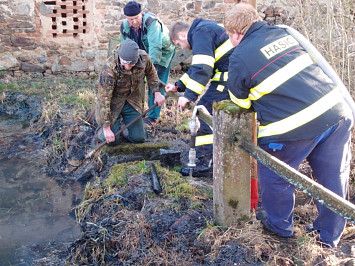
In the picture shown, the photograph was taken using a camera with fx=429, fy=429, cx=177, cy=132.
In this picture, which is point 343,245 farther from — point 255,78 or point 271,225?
point 255,78

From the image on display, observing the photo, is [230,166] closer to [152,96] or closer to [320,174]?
[320,174]

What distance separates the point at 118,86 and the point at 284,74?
2.95 m

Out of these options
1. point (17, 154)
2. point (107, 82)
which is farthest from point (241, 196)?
point (17, 154)

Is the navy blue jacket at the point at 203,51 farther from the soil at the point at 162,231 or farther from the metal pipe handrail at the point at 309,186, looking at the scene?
the metal pipe handrail at the point at 309,186

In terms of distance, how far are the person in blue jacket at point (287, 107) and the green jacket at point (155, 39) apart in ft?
10.9

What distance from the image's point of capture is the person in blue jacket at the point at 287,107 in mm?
3100

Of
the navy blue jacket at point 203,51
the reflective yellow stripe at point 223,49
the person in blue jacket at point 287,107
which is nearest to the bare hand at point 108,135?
the navy blue jacket at point 203,51

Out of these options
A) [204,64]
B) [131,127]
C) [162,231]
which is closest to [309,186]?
[162,231]

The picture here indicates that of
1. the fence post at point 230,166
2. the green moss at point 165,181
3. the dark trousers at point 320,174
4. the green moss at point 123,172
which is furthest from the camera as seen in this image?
the green moss at point 123,172

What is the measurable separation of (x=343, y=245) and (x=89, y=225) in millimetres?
2381

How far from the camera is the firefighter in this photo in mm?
4785

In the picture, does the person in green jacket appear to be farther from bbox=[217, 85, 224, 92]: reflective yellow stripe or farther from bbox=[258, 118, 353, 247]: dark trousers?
bbox=[258, 118, 353, 247]: dark trousers

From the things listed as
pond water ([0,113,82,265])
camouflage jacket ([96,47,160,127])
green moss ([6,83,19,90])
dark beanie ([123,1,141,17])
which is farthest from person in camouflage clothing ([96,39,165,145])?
green moss ([6,83,19,90])

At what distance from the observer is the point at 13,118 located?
26.9 ft
